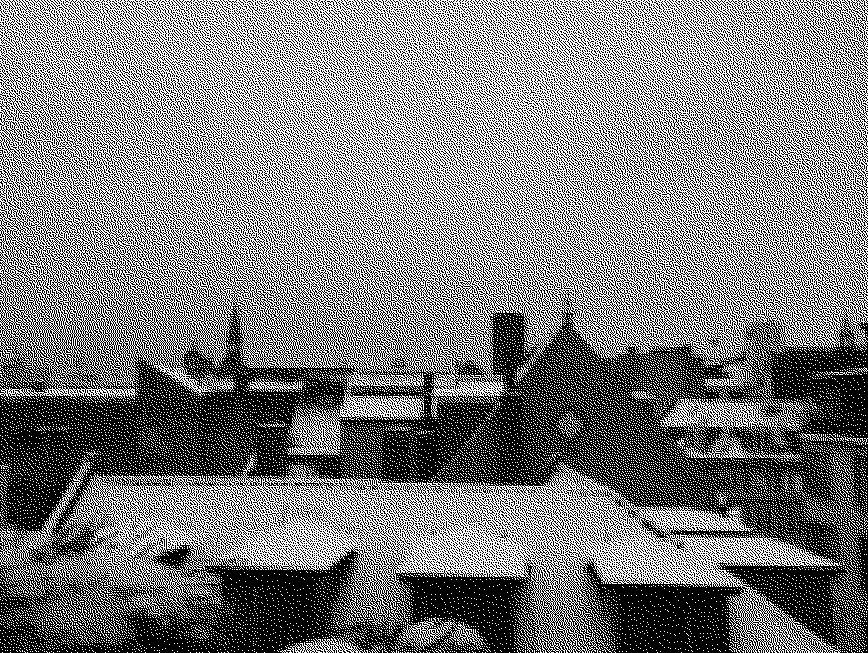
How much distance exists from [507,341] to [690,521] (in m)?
0.25

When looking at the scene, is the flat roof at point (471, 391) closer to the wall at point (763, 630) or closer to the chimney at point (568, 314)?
the chimney at point (568, 314)

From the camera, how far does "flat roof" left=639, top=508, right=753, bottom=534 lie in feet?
2.21

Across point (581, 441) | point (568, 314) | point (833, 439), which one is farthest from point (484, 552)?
point (833, 439)

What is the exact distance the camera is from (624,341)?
0.69 m

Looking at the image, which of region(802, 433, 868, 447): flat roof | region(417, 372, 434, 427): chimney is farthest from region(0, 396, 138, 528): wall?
region(802, 433, 868, 447): flat roof

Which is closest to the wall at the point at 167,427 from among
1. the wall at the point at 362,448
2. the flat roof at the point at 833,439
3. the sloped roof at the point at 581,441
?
the wall at the point at 362,448

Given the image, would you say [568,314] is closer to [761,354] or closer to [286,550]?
[761,354]

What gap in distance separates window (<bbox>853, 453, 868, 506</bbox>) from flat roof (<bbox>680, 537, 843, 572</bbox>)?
0.07 meters

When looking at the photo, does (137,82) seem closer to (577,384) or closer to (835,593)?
(577,384)

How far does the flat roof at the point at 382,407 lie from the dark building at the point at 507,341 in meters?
0.09

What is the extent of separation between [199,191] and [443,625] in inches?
19.3

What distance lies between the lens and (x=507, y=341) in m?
0.69

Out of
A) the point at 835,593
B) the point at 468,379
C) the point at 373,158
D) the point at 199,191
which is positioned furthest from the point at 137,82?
the point at 835,593

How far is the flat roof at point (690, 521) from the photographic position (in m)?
0.67
